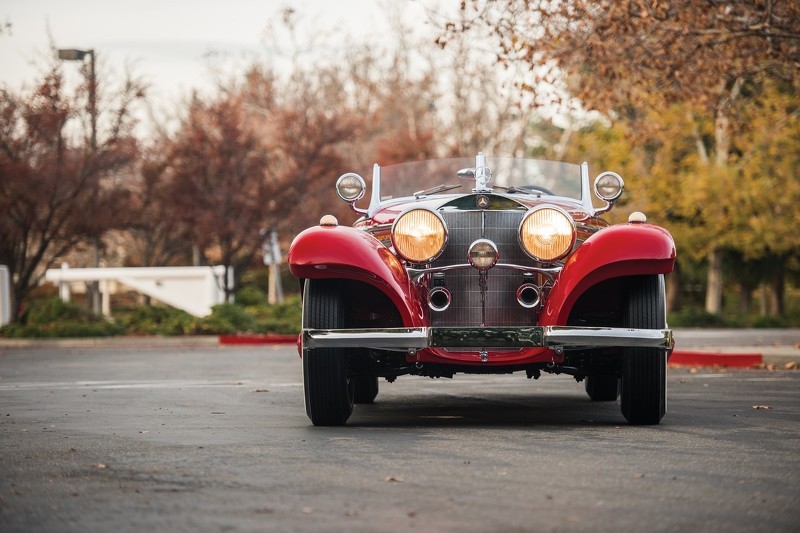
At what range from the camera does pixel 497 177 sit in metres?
9.98

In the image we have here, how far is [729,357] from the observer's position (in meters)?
15.9

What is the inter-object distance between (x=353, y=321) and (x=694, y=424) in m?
2.30

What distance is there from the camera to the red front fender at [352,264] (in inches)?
308

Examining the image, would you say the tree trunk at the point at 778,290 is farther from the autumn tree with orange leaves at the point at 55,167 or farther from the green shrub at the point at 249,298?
the autumn tree with orange leaves at the point at 55,167

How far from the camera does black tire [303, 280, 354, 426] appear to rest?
796cm

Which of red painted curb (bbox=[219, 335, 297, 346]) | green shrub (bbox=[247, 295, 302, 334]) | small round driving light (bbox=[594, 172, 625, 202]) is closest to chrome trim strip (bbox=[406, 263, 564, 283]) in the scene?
small round driving light (bbox=[594, 172, 625, 202])

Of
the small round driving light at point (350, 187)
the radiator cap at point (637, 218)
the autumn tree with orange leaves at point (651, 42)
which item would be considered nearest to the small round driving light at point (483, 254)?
the radiator cap at point (637, 218)

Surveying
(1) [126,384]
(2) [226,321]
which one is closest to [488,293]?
(1) [126,384]

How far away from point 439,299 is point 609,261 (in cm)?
116

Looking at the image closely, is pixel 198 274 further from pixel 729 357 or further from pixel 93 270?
pixel 729 357

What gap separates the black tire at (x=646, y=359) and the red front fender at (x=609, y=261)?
0.16 m

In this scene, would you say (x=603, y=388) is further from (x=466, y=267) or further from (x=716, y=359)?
(x=716, y=359)

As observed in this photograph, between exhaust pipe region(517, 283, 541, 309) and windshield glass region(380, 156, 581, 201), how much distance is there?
1.73 meters

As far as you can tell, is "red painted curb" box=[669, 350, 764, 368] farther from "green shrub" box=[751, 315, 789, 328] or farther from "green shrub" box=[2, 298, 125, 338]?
"green shrub" box=[751, 315, 789, 328]
